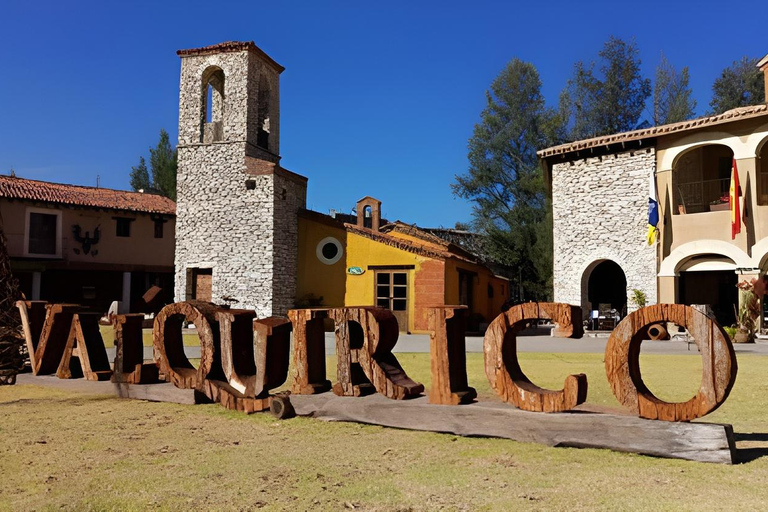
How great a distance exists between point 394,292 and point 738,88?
88.4 feet

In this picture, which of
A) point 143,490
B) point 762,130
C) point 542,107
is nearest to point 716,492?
point 143,490

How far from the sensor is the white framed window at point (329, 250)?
816 inches

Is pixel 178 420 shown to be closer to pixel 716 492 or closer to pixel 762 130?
pixel 716 492

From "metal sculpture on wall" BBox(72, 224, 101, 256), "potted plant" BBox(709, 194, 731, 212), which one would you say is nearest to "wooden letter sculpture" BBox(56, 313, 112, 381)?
"potted plant" BBox(709, 194, 731, 212)

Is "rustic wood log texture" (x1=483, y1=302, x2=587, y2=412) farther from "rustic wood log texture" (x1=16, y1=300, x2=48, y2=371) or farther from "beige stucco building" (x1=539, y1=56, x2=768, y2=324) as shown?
"beige stucco building" (x1=539, y1=56, x2=768, y2=324)

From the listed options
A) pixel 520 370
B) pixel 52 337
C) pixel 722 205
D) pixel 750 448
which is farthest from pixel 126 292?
pixel 750 448

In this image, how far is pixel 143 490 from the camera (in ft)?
11.5

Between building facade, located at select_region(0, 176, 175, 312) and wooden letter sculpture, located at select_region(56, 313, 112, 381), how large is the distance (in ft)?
66.2

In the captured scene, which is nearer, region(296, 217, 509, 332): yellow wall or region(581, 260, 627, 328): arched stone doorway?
region(296, 217, 509, 332): yellow wall

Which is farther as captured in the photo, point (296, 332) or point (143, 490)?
point (296, 332)

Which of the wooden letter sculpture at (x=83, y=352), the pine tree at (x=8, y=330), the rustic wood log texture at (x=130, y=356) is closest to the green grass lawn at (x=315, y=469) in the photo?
the rustic wood log texture at (x=130, y=356)

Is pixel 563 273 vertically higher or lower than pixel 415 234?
lower

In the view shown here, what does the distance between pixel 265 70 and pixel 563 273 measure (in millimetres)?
12536

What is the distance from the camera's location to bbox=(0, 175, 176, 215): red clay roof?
83.5ft
